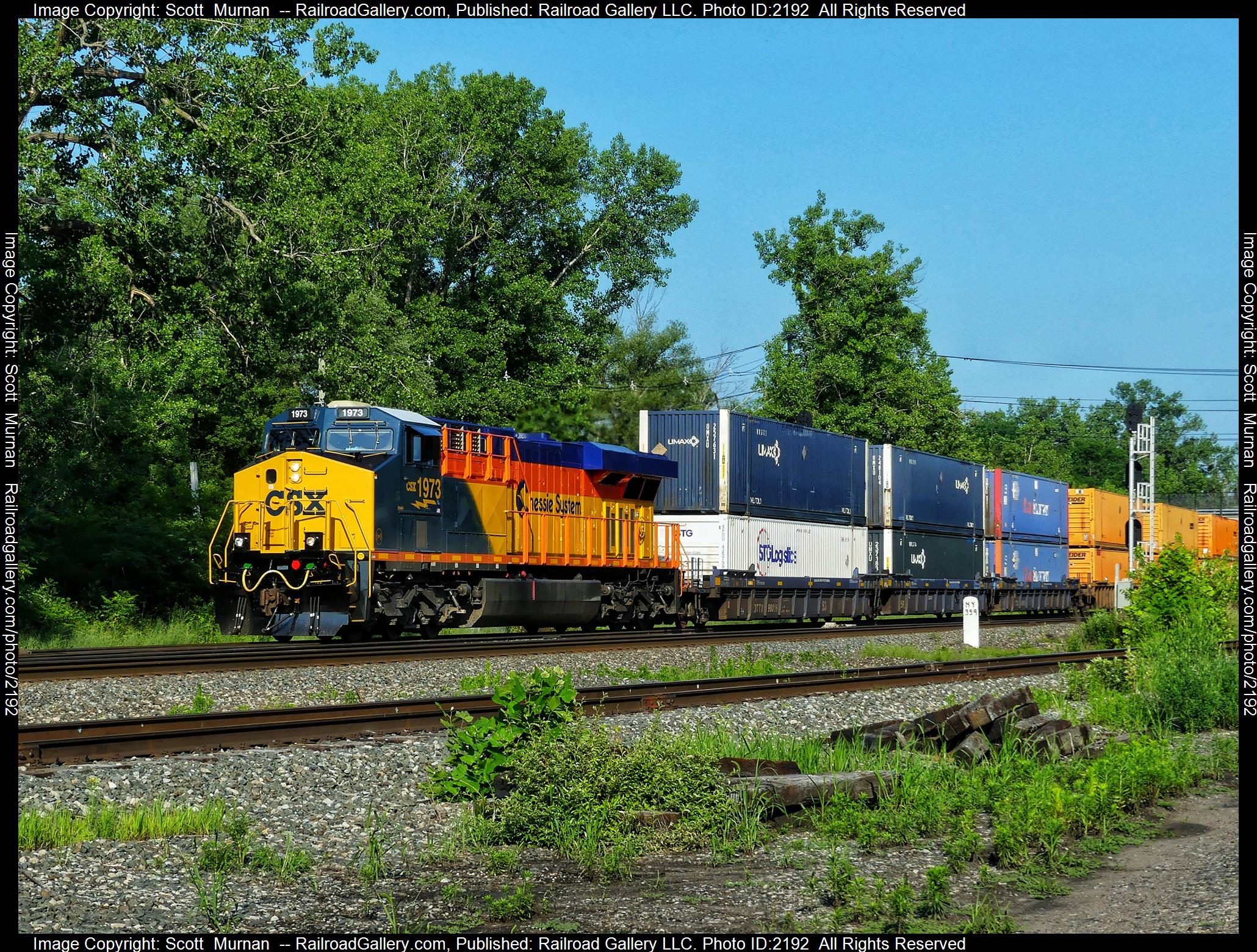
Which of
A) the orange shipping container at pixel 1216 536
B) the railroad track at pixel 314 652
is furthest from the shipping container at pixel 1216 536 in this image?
the railroad track at pixel 314 652

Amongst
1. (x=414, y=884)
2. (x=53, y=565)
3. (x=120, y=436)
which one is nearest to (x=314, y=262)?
(x=120, y=436)

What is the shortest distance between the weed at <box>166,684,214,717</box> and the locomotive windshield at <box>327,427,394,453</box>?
7.28 metres

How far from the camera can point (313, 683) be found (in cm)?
1437

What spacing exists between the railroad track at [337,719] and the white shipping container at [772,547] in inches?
380

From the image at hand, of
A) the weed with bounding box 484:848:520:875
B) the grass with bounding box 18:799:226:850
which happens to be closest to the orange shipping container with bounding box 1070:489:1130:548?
the weed with bounding box 484:848:520:875

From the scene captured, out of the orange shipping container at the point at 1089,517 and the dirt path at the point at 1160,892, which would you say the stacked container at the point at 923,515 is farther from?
the dirt path at the point at 1160,892

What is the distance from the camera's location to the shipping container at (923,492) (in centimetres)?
3152

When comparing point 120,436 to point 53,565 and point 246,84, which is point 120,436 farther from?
point 246,84

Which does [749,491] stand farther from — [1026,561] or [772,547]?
[1026,561]

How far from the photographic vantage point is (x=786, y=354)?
57.5m

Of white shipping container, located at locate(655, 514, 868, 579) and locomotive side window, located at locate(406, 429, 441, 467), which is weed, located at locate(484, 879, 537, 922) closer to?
locomotive side window, located at locate(406, 429, 441, 467)

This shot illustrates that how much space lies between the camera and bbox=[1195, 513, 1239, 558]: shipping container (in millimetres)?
48906

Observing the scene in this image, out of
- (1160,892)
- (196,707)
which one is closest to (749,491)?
(196,707)

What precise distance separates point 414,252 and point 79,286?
22885mm
